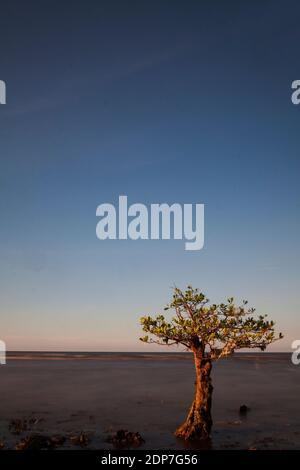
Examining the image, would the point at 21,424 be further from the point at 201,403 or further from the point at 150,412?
the point at 201,403

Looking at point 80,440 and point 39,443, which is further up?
point 39,443

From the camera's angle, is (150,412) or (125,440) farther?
(150,412)

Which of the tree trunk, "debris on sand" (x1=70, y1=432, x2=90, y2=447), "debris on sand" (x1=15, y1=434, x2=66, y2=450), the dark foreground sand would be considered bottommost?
the dark foreground sand

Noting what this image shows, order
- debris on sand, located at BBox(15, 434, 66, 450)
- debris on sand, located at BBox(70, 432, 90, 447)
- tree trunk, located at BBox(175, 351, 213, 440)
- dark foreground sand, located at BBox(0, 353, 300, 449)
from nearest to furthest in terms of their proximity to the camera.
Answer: debris on sand, located at BBox(15, 434, 66, 450) < tree trunk, located at BBox(175, 351, 213, 440) < debris on sand, located at BBox(70, 432, 90, 447) < dark foreground sand, located at BBox(0, 353, 300, 449)

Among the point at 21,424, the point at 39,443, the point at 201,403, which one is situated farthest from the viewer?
the point at 21,424

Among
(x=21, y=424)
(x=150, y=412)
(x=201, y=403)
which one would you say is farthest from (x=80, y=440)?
(x=150, y=412)

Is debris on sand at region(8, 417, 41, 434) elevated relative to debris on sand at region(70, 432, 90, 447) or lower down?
lower down

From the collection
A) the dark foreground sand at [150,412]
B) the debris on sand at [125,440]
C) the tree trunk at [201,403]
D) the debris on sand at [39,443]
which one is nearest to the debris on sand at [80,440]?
the dark foreground sand at [150,412]

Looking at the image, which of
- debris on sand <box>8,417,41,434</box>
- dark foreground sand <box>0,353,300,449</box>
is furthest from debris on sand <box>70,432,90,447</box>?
debris on sand <box>8,417,41,434</box>

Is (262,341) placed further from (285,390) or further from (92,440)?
(285,390)

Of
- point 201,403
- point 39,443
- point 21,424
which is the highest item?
point 201,403

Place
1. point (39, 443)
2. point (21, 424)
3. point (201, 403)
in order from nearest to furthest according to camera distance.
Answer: point (39, 443) < point (201, 403) < point (21, 424)

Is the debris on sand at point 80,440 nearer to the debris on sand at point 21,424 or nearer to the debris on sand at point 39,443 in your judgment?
the debris on sand at point 39,443

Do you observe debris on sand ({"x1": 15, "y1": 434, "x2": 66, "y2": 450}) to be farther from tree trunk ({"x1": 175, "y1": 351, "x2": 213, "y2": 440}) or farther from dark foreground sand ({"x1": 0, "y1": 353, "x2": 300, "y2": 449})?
tree trunk ({"x1": 175, "y1": 351, "x2": 213, "y2": 440})
